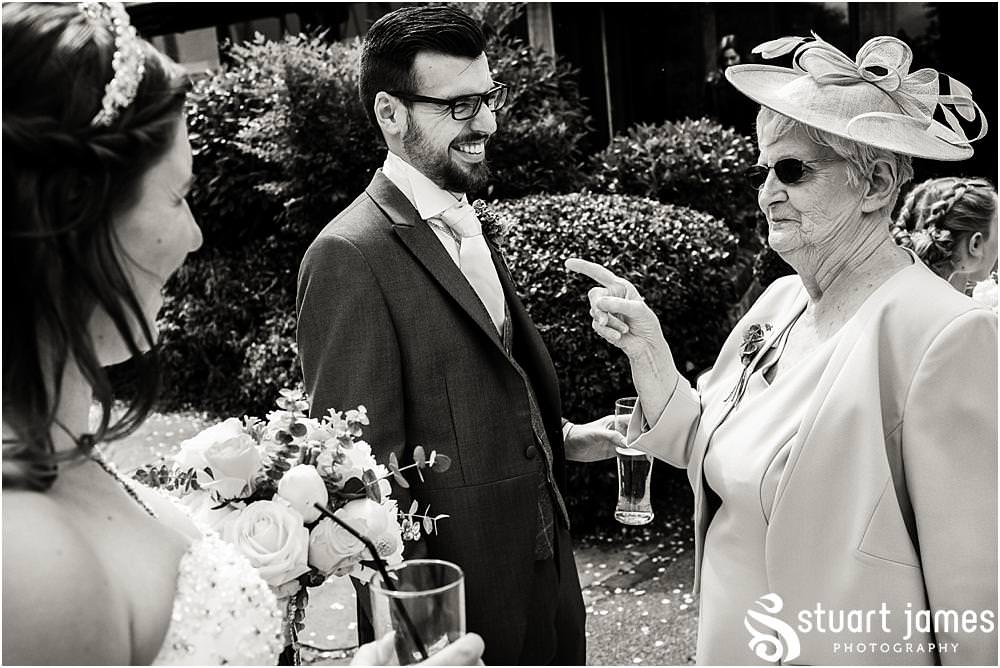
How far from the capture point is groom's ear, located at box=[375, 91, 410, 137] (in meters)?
3.15

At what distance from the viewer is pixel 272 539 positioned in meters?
1.94

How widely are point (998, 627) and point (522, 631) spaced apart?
133 centimetres

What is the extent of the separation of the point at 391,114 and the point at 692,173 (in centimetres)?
512

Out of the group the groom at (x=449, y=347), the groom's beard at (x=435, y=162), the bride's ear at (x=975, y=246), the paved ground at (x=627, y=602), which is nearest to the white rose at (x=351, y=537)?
the groom at (x=449, y=347)

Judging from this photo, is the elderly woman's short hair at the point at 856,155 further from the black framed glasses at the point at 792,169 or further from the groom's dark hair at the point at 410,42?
the groom's dark hair at the point at 410,42

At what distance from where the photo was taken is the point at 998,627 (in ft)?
7.02

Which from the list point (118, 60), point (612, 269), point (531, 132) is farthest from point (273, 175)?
point (118, 60)

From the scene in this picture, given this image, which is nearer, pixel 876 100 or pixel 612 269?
pixel 876 100

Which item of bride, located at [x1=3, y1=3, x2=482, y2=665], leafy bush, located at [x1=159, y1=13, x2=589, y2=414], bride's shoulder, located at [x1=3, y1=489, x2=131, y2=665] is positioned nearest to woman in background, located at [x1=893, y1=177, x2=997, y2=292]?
bride, located at [x1=3, y1=3, x2=482, y2=665]

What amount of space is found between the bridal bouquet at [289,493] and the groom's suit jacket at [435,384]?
540 mm

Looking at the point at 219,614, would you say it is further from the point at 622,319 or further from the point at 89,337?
the point at 622,319

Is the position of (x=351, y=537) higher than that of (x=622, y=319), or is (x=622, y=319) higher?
(x=622, y=319)

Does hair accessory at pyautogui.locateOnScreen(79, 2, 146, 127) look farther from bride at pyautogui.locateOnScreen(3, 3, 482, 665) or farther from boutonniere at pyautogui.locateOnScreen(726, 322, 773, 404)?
boutonniere at pyautogui.locateOnScreen(726, 322, 773, 404)

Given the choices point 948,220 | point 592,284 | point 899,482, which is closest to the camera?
point 899,482
